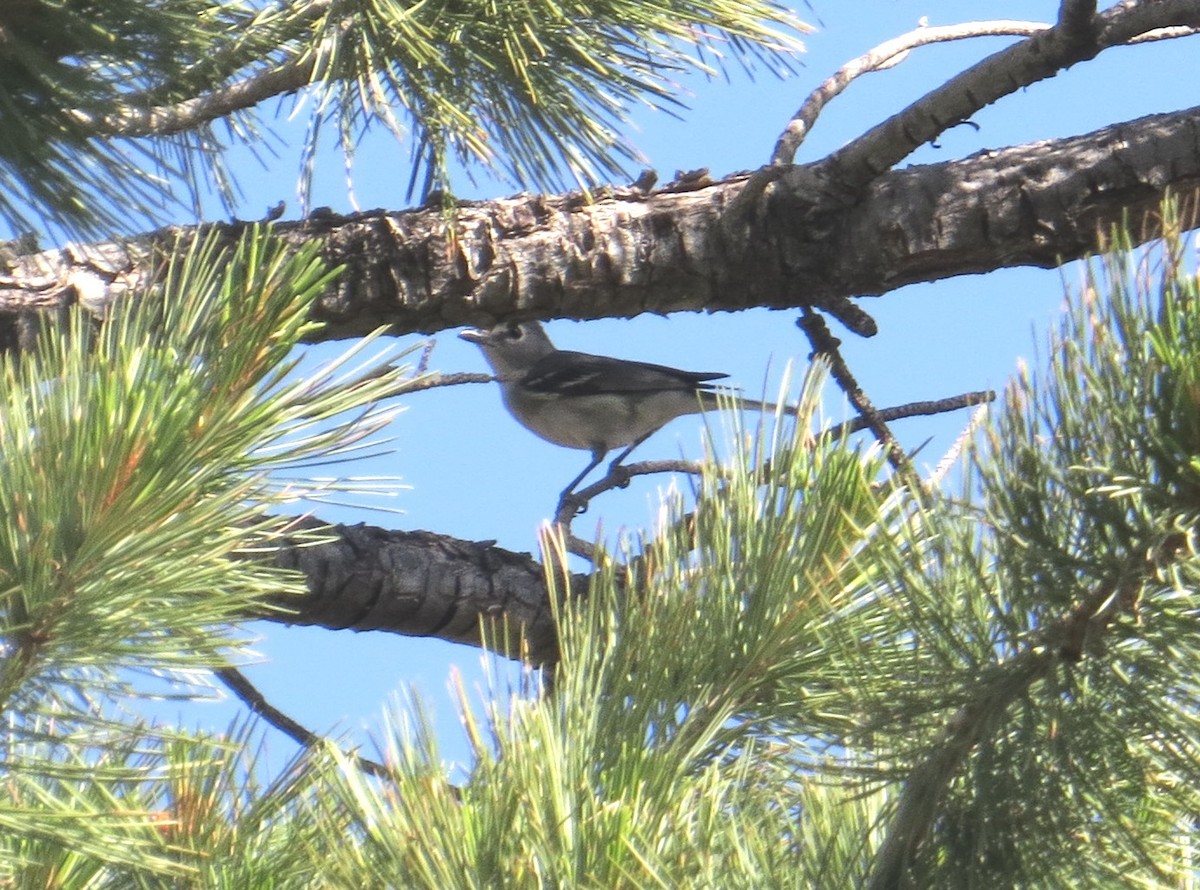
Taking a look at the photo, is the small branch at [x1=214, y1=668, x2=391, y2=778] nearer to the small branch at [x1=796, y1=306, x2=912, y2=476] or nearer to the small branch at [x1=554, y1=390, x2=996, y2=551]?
the small branch at [x1=554, y1=390, x2=996, y2=551]

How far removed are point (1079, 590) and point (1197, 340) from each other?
0.25m

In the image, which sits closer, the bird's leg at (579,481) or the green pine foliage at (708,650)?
the green pine foliage at (708,650)

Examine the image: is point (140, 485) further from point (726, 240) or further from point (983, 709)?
point (726, 240)

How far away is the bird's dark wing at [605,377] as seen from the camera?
623 centimetres

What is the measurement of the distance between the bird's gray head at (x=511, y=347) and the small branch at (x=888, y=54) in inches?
159

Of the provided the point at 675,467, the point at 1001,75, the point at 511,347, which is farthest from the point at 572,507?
the point at 511,347

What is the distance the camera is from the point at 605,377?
6574mm

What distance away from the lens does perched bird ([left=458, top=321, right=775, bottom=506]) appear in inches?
245

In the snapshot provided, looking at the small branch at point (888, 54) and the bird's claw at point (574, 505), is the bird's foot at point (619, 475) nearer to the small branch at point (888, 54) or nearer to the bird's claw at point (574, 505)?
the bird's claw at point (574, 505)

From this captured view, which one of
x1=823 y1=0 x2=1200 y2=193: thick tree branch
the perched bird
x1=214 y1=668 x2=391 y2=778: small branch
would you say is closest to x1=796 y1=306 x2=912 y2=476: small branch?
x1=823 y1=0 x2=1200 y2=193: thick tree branch

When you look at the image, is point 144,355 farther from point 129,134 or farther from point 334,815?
point 129,134

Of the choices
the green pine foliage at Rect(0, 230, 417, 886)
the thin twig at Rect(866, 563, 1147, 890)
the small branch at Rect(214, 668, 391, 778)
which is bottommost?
the small branch at Rect(214, 668, 391, 778)

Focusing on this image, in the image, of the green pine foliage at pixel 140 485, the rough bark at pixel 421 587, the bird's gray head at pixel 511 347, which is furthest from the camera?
the bird's gray head at pixel 511 347

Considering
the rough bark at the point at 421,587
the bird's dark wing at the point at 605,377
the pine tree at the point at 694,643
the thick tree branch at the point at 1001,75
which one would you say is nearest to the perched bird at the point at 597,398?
the bird's dark wing at the point at 605,377
